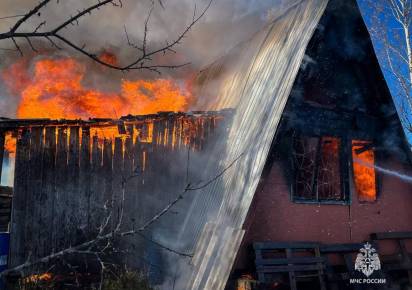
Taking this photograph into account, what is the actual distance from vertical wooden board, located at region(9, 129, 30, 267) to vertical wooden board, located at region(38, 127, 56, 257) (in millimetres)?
431

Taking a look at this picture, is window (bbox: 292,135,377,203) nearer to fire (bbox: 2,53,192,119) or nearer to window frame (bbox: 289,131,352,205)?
window frame (bbox: 289,131,352,205)

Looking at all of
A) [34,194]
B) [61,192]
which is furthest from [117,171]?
[34,194]

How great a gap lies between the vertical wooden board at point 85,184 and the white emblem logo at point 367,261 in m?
6.90

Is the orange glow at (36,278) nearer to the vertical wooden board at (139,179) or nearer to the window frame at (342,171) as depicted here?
the vertical wooden board at (139,179)

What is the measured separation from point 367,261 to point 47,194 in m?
8.32

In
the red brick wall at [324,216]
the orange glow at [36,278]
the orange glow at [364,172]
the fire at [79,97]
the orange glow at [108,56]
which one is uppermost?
the orange glow at [108,56]

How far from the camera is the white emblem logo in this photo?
8.22 metres

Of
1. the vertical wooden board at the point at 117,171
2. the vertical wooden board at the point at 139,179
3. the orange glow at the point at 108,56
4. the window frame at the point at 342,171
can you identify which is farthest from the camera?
the orange glow at the point at 108,56

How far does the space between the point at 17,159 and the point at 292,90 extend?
7.35 m

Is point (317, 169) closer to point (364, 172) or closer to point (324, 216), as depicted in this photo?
point (324, 216)

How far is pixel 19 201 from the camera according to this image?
943 cm

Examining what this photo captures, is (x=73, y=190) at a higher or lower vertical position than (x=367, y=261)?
higher

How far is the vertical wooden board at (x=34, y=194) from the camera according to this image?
9359 mm

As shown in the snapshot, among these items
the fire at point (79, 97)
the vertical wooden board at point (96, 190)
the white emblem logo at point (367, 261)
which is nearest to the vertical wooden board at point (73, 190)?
the vertical wooden board at point (96, 190)
